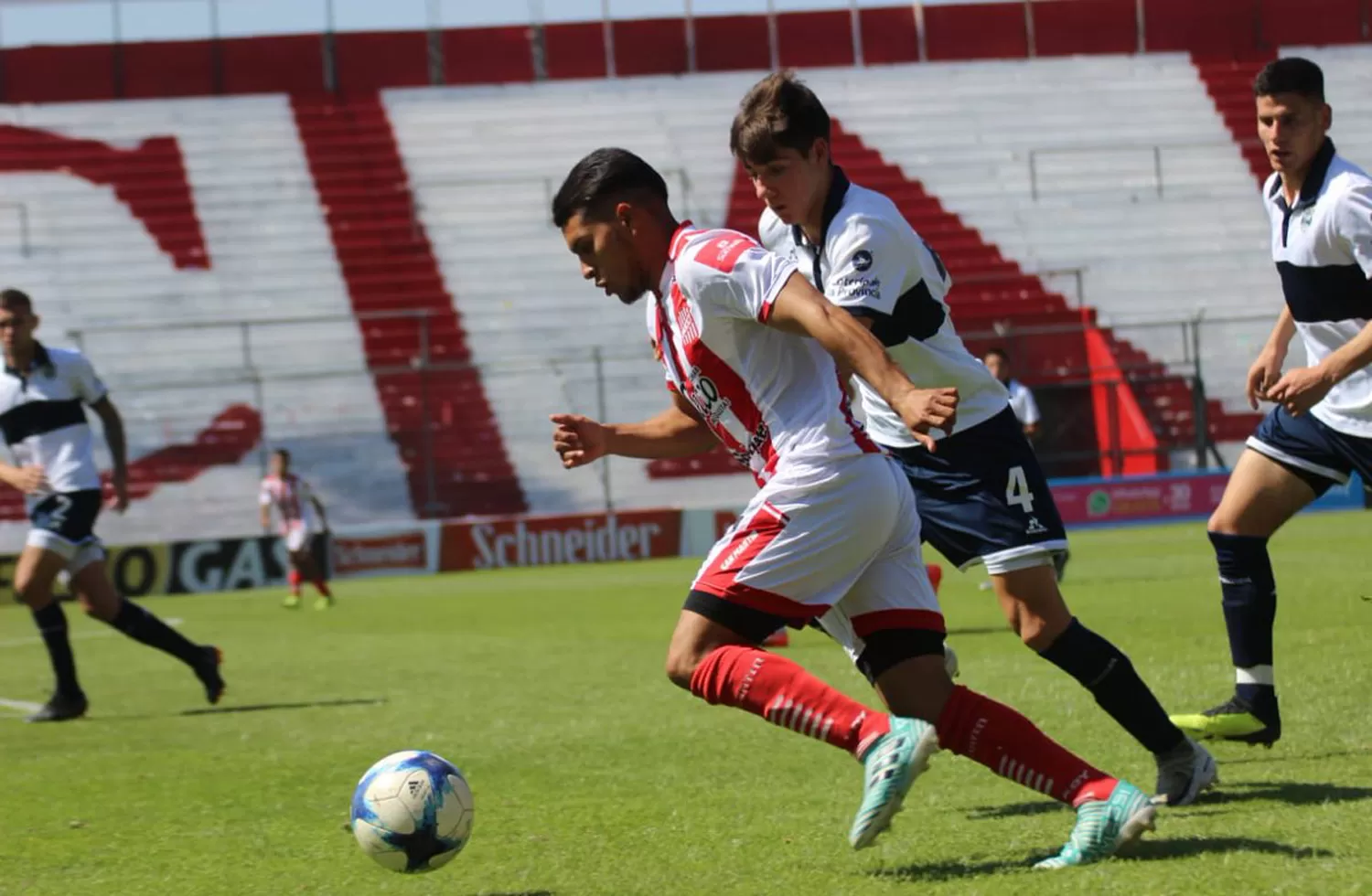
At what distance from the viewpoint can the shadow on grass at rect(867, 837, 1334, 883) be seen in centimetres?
476

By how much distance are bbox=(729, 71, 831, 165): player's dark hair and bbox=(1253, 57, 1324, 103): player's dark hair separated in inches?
74.9

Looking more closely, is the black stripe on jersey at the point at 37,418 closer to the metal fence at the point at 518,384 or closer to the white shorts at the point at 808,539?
the white shorts at the point at 808,539

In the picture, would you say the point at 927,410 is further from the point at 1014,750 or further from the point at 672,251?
the point at 1014,750

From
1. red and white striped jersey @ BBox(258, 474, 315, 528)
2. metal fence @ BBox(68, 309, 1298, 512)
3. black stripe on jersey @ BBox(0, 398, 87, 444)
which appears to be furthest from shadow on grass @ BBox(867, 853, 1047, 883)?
metal fence @ BBox(68, 309, 1298, 512)

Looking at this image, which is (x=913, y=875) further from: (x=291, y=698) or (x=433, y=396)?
(x=433, y=396)

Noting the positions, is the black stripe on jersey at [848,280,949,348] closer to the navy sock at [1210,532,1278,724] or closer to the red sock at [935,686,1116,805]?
the red sock at [935,686,1116,805]

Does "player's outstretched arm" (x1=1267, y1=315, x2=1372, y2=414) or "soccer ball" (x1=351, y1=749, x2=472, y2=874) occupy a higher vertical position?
"player's outstretched arm" (x1=1267, y1=315, x2=1372, y2=414)

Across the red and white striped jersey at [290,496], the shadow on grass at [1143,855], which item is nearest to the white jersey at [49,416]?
the shadow on grass at [1143,855]

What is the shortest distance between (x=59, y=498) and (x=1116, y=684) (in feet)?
22.0

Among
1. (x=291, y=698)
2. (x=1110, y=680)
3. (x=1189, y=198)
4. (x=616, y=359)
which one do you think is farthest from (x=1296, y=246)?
(x=1189, y=198)

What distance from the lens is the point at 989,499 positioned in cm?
557

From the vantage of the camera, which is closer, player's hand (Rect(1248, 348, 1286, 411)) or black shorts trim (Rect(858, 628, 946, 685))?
black shorts trim (Rect(858, 628, 946, 685))

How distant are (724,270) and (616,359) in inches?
872

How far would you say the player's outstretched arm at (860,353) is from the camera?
4.14 meters
